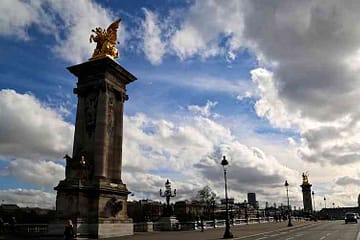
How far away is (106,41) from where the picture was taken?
39.6m

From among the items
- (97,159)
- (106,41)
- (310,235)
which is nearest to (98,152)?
(97,159)

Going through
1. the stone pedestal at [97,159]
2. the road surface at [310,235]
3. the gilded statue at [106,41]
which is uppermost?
the gilded statue at [106,41]

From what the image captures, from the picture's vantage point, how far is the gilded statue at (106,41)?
38969 mm

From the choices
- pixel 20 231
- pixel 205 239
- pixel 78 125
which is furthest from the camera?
pixel 78 125

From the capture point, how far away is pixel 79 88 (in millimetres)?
37844

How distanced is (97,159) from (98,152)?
621 millimetres

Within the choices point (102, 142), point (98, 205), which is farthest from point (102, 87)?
point (98, 205)

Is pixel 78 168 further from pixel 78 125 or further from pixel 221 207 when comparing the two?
pixel 221 207

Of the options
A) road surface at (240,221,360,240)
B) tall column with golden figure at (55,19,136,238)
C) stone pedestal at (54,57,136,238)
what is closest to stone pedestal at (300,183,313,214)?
road surface at (240,221,360,240)

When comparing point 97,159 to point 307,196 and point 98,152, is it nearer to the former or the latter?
point 98,152

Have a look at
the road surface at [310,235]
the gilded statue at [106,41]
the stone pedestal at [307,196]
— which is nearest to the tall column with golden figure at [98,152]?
the gilded statue at [106,41]

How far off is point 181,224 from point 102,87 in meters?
19.7

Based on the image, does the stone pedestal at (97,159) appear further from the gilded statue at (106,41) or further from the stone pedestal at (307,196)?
the stone pedestal at (307,196)

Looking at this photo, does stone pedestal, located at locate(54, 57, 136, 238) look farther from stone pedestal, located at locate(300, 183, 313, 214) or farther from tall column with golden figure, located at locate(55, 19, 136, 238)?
stone pedestal, located at locate(300, 183, 313, 214)
